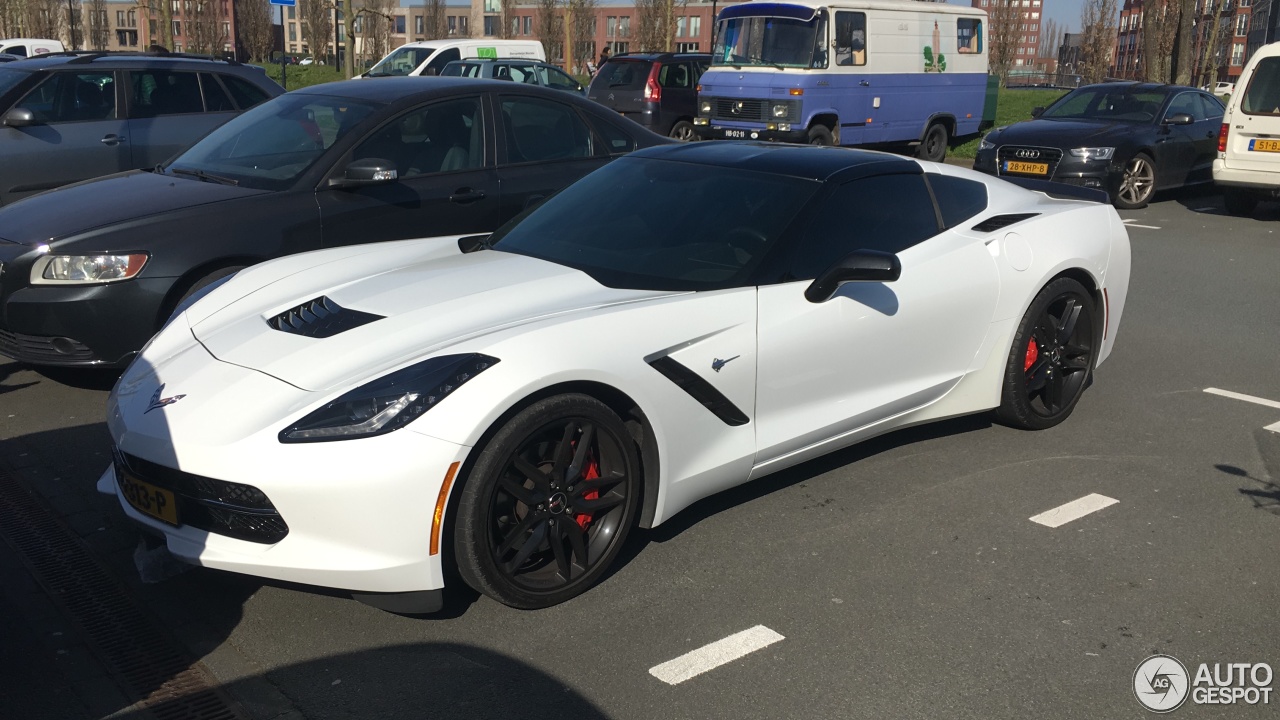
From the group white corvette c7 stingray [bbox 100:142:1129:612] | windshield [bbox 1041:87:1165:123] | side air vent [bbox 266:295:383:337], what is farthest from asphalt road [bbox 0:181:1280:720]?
windshield [bbox 1041:87:1165:123]

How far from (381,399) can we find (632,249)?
142 centimetres

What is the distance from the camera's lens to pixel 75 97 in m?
9.19

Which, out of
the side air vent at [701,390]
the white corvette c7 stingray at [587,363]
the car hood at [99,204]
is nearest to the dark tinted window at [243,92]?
the car hood at [99,204]

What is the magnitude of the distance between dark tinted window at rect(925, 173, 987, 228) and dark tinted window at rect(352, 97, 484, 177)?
2.81m

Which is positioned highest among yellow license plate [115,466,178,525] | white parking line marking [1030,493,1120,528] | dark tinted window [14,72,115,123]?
dark tinted window [14,72,115,123]

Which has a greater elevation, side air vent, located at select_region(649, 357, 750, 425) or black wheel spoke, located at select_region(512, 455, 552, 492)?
side air vent, located at select_region(649, 357, 750, 425)

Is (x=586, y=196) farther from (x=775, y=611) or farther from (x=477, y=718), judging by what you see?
(x=477, y=718)

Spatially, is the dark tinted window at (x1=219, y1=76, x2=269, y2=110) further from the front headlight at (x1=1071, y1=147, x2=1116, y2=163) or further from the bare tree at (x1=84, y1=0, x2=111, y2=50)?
the bare tree at (x1=84, y1=0, x2=111, y2=50)

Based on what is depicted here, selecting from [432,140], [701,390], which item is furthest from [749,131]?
[701,390]

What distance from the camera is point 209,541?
338 centimetres

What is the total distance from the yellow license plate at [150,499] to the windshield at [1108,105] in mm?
13665

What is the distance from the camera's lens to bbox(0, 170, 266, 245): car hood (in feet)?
18.5

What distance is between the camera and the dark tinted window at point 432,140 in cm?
638

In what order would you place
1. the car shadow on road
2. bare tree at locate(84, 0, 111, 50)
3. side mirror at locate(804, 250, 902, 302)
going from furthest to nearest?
1. bare tree at locate(84, 0, 111, 50)
2. side mirror at locate(804, 250, 902, 302)
3. the car shadow on road
